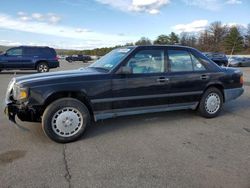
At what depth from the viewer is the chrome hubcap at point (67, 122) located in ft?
15.6

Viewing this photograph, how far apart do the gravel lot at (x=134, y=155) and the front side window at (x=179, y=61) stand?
3.71ft

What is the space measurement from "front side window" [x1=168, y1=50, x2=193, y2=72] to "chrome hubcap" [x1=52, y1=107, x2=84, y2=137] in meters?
2.19

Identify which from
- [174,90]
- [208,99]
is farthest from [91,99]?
[208,99]

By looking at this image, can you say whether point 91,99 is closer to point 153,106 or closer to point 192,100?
point 153,106

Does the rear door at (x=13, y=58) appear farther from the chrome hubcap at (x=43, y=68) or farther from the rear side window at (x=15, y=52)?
the chrome hubcap at (x=43, y=68)

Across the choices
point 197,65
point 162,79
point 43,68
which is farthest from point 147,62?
point 43,68

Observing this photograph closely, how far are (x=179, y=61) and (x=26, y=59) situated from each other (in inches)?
622

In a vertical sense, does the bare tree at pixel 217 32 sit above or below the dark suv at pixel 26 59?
above

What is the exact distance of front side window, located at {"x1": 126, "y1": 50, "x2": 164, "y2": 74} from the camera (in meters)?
5.42

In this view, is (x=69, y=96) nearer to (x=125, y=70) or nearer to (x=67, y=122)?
(x=67, y=122)

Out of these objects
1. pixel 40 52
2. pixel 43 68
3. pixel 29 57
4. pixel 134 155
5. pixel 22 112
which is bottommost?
pixel 134 155

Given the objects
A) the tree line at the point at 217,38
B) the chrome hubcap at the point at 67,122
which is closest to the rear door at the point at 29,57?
the chrome hubcap at the point at 67,122

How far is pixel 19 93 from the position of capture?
186 inches

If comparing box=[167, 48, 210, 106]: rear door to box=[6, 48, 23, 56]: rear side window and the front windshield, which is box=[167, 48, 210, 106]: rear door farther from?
box=[6, 48, 23, 56]: rear side window
